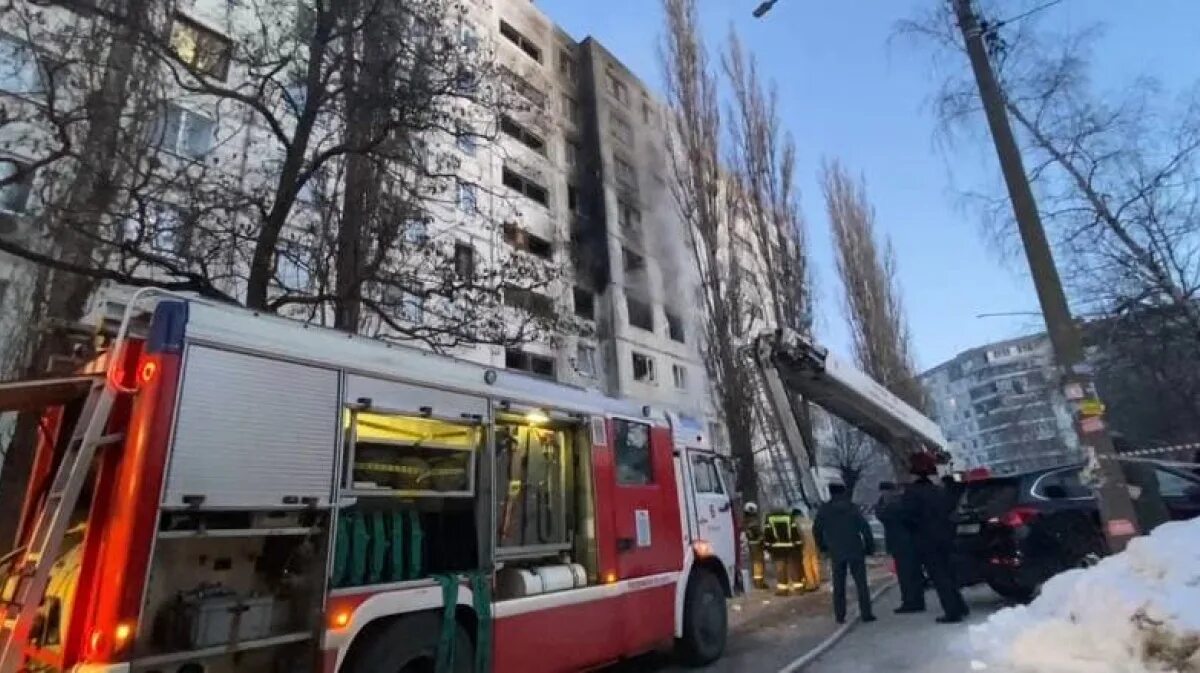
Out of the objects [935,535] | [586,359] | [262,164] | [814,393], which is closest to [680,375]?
[586,359]

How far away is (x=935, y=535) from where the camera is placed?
25.1 ft

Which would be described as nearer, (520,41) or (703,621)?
(703,621)

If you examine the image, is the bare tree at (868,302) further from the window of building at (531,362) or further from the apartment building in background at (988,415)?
Answer: the apartment building in background at (988,415)

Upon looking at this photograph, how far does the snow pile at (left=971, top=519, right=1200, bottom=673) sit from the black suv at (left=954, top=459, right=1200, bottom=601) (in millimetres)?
2612

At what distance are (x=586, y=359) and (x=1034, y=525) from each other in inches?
701

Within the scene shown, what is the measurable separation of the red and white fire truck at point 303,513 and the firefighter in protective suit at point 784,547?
236 inches

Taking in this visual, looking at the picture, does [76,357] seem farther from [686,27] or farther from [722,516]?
[686,27]

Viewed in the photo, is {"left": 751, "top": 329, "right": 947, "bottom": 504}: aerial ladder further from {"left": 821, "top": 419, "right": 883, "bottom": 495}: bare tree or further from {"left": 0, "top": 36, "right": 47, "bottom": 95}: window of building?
{"left": 0, "top": 36, "right": 47, "bottom": 95}: window of building

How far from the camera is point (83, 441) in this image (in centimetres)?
328

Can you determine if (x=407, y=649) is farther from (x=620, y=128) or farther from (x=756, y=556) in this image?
(x=620, y=128)

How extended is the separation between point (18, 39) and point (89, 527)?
296 inches

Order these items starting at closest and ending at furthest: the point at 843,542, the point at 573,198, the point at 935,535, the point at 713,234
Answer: the point at 935,535
the point at 843,542
the point at 713,234
the point at 573,198

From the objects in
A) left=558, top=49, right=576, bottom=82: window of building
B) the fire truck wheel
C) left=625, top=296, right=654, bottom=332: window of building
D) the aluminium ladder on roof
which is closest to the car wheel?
the fire truck wheel

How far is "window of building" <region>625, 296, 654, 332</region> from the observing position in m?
24.7
